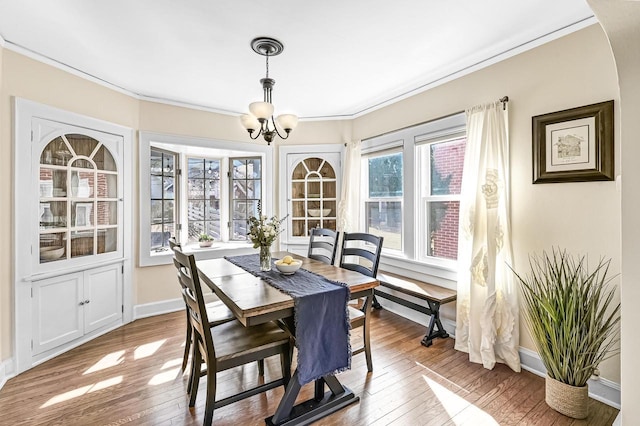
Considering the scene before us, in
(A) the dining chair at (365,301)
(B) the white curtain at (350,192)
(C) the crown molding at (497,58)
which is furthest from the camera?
(B) the white curtain at (350,192)

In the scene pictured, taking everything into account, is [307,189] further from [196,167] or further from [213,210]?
[196,167]

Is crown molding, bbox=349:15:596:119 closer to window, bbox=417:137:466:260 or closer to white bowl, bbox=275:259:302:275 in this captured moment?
window, bbox=417:137:466:260

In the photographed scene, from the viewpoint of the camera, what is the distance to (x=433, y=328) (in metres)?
2.99

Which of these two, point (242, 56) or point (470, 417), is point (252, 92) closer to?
point (242, 56)

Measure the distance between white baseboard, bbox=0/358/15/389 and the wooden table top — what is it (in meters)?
1.61

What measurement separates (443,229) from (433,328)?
1023 millimetres

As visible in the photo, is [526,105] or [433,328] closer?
[526,105]

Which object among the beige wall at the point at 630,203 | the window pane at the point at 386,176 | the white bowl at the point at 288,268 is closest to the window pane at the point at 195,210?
the window pane at the point at 386,176

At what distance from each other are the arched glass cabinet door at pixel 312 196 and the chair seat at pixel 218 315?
2211 mm

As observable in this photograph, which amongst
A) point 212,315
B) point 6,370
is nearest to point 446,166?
point 212,315

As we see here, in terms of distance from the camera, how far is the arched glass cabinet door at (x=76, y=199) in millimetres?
2684

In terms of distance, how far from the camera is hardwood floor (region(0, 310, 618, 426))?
1.89 metres

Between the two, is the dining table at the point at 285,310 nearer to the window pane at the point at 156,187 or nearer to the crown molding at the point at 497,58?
the window pane at the point at 156,187

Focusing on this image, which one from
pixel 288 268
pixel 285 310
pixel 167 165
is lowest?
pixel 285 310
